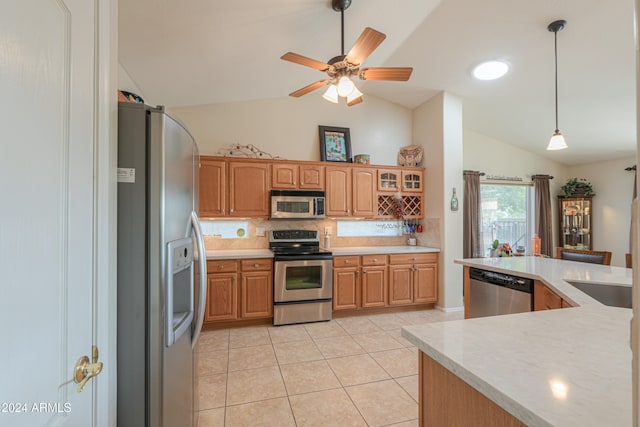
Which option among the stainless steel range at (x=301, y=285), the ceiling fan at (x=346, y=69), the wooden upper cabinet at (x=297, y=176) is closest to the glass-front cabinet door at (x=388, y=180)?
the wooden upper cabinet at (x=297, y=176)

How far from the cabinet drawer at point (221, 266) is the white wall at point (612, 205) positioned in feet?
21.2

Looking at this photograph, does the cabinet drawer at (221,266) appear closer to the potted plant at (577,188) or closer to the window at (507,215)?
the window at (507,215)

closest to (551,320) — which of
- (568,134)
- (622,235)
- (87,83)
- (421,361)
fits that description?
(421,361)

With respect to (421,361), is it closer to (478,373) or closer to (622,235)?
(478,373)

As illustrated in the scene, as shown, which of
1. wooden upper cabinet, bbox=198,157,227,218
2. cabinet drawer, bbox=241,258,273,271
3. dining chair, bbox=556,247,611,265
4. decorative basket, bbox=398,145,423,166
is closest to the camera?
dining chair, bbox=556,247,611,265

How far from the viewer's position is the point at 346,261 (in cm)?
387

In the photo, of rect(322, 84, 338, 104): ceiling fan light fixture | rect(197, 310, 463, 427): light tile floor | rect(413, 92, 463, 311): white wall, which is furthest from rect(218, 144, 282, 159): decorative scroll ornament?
rect(413, 92, 463, 311): white wall

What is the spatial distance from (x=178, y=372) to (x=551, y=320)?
64.5 inches

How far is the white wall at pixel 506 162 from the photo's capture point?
518cm

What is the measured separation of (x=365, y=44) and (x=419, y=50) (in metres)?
1.80

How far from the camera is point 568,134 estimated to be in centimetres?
466

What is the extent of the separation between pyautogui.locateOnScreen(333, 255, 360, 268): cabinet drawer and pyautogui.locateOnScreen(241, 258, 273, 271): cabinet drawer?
87cm

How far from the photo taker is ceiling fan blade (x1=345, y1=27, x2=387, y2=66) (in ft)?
6.32

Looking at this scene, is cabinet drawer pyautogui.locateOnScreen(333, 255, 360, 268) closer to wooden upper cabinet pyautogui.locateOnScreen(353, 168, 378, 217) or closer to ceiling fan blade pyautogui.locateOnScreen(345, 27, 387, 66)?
wooden upper cabinet pyautogui.locateOnScreen(353, 168, 378, 217)
